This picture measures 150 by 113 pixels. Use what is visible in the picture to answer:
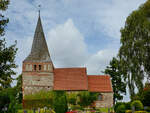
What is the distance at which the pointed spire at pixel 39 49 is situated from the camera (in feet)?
114

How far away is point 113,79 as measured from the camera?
39.8 metres

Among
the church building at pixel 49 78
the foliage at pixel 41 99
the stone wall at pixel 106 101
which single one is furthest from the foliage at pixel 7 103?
the stone wall at pixel 106 101

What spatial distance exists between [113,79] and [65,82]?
32.7 feet

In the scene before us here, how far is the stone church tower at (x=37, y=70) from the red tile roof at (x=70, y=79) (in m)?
1.28

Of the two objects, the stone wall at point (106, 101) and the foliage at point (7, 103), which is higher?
the foliage at point (7, 103)

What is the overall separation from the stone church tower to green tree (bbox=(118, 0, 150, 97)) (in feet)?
54.3

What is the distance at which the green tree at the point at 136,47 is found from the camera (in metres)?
18.7

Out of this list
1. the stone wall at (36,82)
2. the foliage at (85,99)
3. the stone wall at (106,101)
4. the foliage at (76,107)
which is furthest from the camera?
the stone wall at (106,101)

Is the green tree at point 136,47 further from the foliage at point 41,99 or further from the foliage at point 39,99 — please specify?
the foliage at point 39,99

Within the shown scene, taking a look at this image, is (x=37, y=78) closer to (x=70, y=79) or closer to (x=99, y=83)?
(x=70, y=79)

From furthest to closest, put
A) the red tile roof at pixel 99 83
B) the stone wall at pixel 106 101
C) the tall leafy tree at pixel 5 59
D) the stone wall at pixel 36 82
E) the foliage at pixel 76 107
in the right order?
the red tile roof at pixel 99 83
the stone wall at pixel 106 101
the stone wall at pixel 36 82
the foliage at pixel 76 107
the tall leafy tree at pixel 5 59

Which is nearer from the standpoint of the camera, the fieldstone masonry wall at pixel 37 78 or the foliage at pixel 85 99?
the foliage at pixel 85 99

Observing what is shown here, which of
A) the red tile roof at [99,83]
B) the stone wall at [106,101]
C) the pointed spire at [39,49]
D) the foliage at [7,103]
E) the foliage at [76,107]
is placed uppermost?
the pointed spire at [39,49]

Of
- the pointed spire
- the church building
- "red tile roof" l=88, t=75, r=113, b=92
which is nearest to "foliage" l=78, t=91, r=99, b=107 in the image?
the church building
